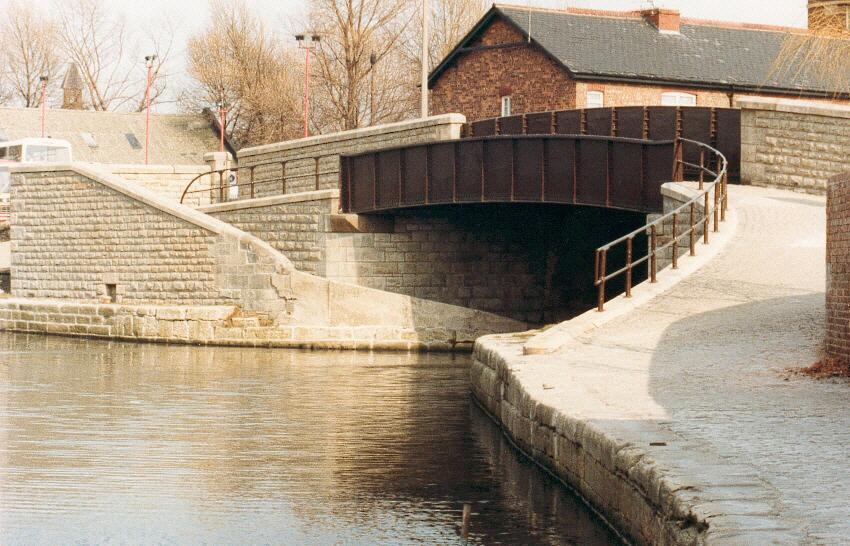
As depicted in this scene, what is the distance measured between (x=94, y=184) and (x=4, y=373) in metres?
12.0

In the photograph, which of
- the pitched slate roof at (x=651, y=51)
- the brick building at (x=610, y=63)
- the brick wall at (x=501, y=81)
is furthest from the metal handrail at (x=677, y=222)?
the brick wall at (x=501, y=81)

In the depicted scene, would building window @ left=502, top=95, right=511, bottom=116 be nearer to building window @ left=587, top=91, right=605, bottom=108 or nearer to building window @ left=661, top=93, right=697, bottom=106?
building window @ left=587, top=91, right=605, bottom=108

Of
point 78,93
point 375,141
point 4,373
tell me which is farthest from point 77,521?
point 78,93

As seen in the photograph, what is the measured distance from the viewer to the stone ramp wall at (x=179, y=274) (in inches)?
1204

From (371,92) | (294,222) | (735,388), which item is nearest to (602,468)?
(735,388)

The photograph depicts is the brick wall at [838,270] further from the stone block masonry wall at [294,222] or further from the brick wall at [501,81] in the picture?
the brick wall at [501,81]

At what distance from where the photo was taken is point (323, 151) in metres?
36.7

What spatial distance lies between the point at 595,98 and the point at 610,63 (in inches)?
46.3

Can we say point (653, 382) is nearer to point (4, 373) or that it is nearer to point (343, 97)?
point (4, 373)

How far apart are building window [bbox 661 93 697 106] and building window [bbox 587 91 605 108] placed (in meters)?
1.98

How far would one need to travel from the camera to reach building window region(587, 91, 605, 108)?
41.8m

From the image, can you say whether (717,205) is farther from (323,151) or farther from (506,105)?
(506,105)

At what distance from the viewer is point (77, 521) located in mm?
10789

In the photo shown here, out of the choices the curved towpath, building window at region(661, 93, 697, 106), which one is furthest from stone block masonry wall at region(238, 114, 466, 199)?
building window at region(661, 93, 697, 106)
